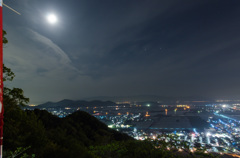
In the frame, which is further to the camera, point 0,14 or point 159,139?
point 159,139

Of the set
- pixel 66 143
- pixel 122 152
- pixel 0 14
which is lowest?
pixel 122 152

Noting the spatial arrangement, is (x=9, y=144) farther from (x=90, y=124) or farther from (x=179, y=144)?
(x=90, y=124)

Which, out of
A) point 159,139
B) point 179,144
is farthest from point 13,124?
point 179,144

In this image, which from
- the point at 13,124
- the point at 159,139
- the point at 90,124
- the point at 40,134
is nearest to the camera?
the point at 13,124

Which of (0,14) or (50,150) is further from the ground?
(0,14)

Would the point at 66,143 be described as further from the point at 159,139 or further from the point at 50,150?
the point at 159,139

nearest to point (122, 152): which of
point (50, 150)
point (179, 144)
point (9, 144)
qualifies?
point (179, 144)

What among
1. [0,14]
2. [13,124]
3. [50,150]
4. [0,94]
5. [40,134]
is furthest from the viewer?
[40,134]

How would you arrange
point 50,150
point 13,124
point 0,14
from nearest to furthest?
point 0,14
point 50,150
point 13,124

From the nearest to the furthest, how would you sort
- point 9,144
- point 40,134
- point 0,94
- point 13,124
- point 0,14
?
1. point 0,94
2. point 0,14
3. point 9,144
4. point 13,124
5. point 40,134
